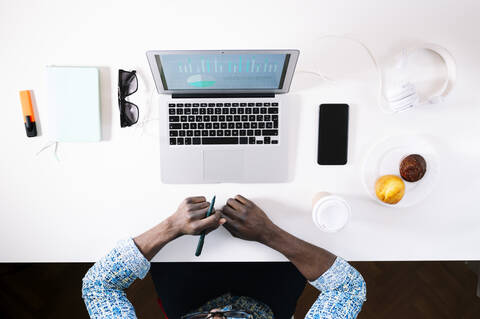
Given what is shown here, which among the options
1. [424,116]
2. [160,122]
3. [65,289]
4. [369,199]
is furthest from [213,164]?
[65,289]

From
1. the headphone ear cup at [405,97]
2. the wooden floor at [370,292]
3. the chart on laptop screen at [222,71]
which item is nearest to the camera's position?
the chart on laptop screen at [222,71]

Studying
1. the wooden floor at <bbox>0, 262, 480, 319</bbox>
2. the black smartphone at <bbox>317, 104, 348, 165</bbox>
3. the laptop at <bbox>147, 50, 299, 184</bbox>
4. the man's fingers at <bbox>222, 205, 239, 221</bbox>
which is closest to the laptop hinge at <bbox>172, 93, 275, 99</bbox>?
the laptop at <bbox>147, 50, 299, 184</bbox>

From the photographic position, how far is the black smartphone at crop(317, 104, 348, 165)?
933 millimetres

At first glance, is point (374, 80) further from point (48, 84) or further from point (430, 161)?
point (48, 84)

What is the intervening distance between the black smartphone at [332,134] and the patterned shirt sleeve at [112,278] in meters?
0.62

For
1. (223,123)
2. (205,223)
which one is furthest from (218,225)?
(223,123)

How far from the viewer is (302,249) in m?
0.93

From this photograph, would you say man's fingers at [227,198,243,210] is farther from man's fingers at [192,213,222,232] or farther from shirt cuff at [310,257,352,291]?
shirt cuff at [310,257,352,291]

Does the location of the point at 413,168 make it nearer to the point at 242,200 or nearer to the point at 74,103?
the point at 242,200

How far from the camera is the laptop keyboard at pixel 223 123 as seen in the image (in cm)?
92

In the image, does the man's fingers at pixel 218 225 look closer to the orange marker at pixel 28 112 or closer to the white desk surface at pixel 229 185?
the white desk surface at pixel 229 185

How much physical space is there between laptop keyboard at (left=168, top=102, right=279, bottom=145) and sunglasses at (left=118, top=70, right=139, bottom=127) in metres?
→ 0.11

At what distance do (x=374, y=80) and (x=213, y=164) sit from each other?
548 millimetres

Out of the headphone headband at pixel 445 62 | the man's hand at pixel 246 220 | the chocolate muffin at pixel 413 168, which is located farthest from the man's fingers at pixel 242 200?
the headphone headband at pixel 445 62
